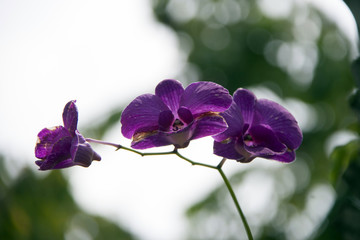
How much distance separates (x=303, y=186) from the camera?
6125 millimetres

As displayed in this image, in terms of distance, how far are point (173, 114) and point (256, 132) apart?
0.40 ft

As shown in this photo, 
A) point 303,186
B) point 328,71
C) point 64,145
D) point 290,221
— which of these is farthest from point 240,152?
point 328,71

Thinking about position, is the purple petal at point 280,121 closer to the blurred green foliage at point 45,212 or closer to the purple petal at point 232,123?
the purple petal at point 232,123

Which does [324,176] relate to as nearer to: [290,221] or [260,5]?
[290,221]

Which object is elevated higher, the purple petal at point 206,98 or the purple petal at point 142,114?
the purple petal at point 206,98

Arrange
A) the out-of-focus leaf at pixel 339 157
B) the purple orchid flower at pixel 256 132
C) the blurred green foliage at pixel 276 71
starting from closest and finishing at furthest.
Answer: the purple orchid flower at pixel 256 132 → the out-of-focus leaf at pixel 339 157 → the blurred green foliage at pixel 276 71

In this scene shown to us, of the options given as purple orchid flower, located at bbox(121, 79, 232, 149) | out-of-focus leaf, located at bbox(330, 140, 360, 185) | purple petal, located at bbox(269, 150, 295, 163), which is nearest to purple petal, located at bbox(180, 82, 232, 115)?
purple orchid flower, located at bbox(121, 79, 232, 149)

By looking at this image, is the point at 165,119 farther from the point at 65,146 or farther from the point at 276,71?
the point at 276,71

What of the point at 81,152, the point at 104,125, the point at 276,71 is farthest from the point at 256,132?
the point at 276,71

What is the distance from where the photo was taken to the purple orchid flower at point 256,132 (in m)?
0.71

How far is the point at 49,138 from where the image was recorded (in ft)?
2.39

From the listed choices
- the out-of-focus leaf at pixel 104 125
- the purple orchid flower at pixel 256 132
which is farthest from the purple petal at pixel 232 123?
the out-of-focus leaf at pixel 104 125

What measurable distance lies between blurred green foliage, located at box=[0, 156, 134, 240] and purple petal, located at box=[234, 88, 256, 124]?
9.14ft

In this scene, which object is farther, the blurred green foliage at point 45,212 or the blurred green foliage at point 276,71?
the blurred green foliage at point 276,71
